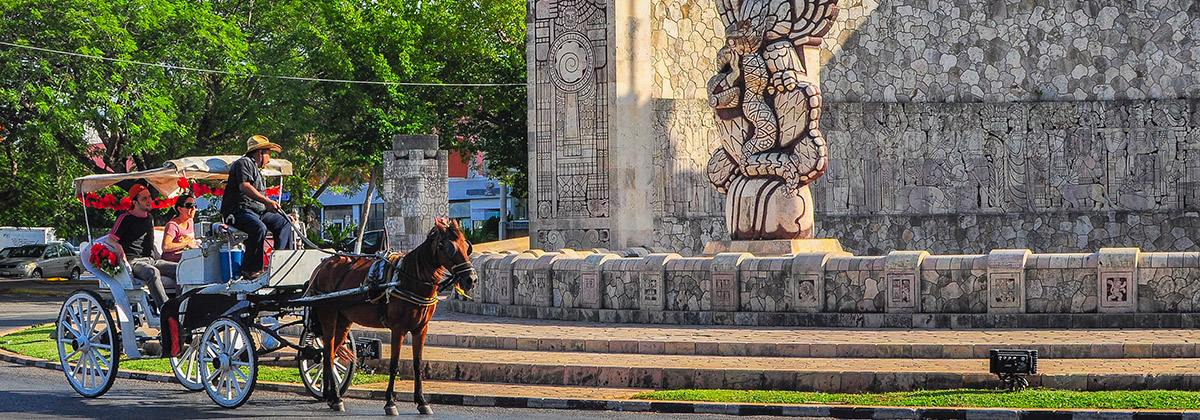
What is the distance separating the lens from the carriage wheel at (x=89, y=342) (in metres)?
12.2

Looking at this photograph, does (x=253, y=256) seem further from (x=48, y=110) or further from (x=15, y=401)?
(x=48, y=110)

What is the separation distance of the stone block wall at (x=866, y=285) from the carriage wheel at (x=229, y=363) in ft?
22.7

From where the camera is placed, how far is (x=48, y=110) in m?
30.5

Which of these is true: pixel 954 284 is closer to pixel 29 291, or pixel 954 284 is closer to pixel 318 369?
pixel 318 369

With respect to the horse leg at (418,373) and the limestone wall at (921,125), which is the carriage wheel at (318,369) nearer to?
the horse leg at (418,373)

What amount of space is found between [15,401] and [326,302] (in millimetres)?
3165

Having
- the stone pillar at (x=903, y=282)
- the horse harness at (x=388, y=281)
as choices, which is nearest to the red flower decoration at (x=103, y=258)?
the horse harness at (x=388, y=281)

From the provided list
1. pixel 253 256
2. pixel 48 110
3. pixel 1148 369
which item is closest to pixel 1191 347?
pixel 1148 369

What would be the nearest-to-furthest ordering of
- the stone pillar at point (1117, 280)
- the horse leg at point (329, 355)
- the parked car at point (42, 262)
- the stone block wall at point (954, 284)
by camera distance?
the horse leg at point (329, 355) < the stone pillar at point (1117, 280) < the stone block wall at point (954, 284) < the parked car at point (42, 262)

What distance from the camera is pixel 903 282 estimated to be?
633 inches

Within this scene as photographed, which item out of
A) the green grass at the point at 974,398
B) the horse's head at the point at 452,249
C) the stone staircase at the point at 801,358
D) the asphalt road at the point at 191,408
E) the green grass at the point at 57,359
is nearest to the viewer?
the horse's head at the point at 452,249

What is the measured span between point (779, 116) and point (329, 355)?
9.16 meters

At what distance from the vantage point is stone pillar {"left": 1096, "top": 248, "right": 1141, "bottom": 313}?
15250 mm

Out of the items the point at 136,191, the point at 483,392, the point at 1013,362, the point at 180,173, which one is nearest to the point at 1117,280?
the point at 1013,362
